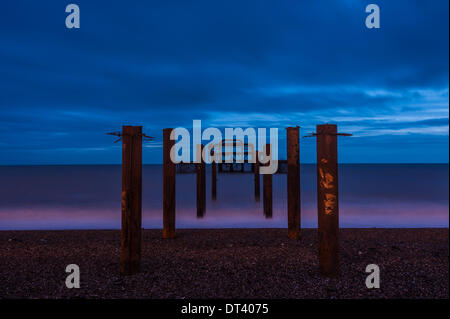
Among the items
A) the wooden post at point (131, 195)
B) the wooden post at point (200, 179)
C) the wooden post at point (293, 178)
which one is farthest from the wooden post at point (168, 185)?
the wooden post at point (200, 179)

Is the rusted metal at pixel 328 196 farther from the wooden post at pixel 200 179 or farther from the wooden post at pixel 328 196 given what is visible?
the wooden post at pixel 200 179

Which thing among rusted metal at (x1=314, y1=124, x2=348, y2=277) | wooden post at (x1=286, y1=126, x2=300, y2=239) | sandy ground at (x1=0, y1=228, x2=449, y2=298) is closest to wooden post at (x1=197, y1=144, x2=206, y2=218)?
sandy ground at (x1=0, y1=228, x2=449, y2=298)

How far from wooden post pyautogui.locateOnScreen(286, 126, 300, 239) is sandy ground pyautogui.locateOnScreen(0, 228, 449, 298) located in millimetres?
408

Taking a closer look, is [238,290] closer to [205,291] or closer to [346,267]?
[205,291]

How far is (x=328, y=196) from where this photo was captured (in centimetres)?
474

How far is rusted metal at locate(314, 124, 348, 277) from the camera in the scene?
4.70 m

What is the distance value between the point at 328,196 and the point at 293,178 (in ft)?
9.33

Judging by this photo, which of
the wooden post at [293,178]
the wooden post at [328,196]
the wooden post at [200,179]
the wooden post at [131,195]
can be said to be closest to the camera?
the wooden post at [328,196]

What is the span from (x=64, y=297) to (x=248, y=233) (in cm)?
517

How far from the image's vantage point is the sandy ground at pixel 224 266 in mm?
4426

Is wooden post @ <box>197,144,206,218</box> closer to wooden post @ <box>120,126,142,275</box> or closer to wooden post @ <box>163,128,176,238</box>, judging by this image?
wooden post @ <box>163,128,176,238</box>

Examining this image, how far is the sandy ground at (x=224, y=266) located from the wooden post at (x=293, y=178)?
408 mm

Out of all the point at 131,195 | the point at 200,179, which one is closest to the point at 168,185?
the point at 131,195
